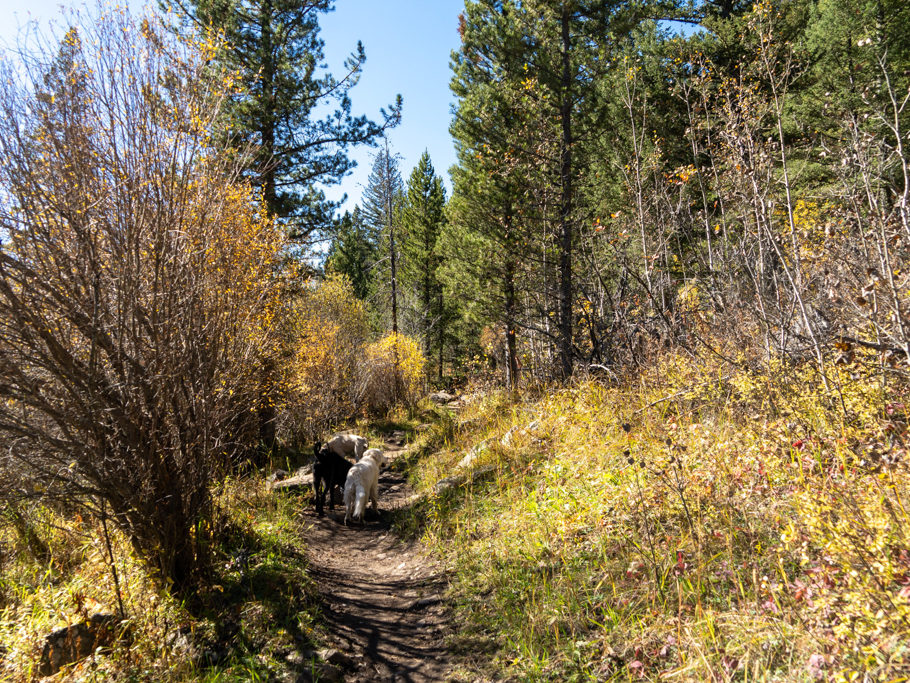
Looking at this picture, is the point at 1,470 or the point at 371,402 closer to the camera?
the point at 1,470

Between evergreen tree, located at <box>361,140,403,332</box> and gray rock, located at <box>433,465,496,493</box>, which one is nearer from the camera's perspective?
gray rock, located at <box>433,465,496,493</box>

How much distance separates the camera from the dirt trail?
331cm

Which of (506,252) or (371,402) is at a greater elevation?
(506,252)

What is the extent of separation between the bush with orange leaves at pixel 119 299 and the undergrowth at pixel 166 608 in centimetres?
31

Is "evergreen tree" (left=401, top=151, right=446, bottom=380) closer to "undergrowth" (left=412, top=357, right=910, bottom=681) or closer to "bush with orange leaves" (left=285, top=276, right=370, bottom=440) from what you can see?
"bush with orange leaves" (left=285, top=276, right=370, bottom=440)

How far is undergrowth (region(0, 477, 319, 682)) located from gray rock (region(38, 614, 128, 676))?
2.2 inches

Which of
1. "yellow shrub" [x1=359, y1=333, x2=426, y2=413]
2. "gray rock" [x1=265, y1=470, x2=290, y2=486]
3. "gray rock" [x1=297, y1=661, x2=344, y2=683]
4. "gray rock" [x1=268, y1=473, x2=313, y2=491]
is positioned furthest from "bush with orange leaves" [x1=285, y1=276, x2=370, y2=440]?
"gray rock" [x1=297, y1=661, x2=344, y2=683]

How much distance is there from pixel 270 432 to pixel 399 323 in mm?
13928

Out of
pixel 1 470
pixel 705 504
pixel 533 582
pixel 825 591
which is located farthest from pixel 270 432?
pixel 825 591

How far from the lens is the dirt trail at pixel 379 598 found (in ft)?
10.8

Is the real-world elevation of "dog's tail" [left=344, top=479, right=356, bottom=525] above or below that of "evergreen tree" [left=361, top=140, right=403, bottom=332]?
below

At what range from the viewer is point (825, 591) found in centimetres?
211

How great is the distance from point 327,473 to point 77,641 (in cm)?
322

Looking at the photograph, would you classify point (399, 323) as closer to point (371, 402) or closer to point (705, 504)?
point (371, 402)
